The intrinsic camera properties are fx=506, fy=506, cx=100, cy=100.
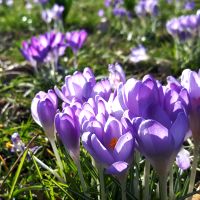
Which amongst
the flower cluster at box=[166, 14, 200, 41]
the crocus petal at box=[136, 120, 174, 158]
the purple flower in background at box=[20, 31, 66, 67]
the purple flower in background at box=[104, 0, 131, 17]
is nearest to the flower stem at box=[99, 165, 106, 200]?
the crocus petal at box=[136, 120, 174, 158]

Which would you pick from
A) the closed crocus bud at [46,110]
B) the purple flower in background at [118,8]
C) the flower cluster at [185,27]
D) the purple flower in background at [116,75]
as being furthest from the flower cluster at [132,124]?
the purple flower in background at [118,8]

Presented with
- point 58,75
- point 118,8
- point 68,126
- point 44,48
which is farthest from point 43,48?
point 118,8

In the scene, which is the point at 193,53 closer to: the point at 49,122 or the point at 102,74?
the point at 102,74

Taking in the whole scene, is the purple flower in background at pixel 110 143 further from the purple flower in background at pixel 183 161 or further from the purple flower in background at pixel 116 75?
the purple flower in background at pixel 116 75

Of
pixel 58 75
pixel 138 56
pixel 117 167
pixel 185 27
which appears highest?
pixel 117 167

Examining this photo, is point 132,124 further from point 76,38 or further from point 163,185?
point 76,38
